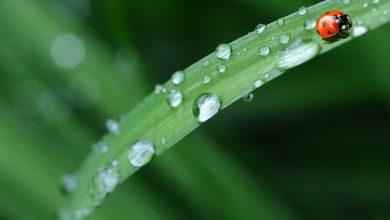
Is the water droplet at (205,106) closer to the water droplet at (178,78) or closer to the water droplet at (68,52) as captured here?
the water droplet at (178,78)

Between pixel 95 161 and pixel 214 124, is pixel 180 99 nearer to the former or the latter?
pixel 95 161

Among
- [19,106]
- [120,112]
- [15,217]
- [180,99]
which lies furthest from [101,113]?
[180,99]

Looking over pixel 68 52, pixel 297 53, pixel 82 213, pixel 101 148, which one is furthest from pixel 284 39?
pixel 68 52

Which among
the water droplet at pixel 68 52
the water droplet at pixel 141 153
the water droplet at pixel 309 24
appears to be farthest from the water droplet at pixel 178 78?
the water droplet at pixel 68 52

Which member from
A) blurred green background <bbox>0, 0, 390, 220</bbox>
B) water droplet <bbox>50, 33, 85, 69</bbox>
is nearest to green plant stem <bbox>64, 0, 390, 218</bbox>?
blurred green background <bbox>0, 0, 390, 220</bbox>

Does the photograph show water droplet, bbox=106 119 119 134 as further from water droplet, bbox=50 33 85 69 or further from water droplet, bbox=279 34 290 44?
water droplet, bbox=50 33 85 69

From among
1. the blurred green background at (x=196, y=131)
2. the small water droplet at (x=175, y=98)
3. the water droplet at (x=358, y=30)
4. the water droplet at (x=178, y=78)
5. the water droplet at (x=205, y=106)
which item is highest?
the blurred green background at (x=196, y=131)

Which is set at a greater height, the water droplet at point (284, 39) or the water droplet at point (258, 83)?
the water droplet at point (284, 39)
